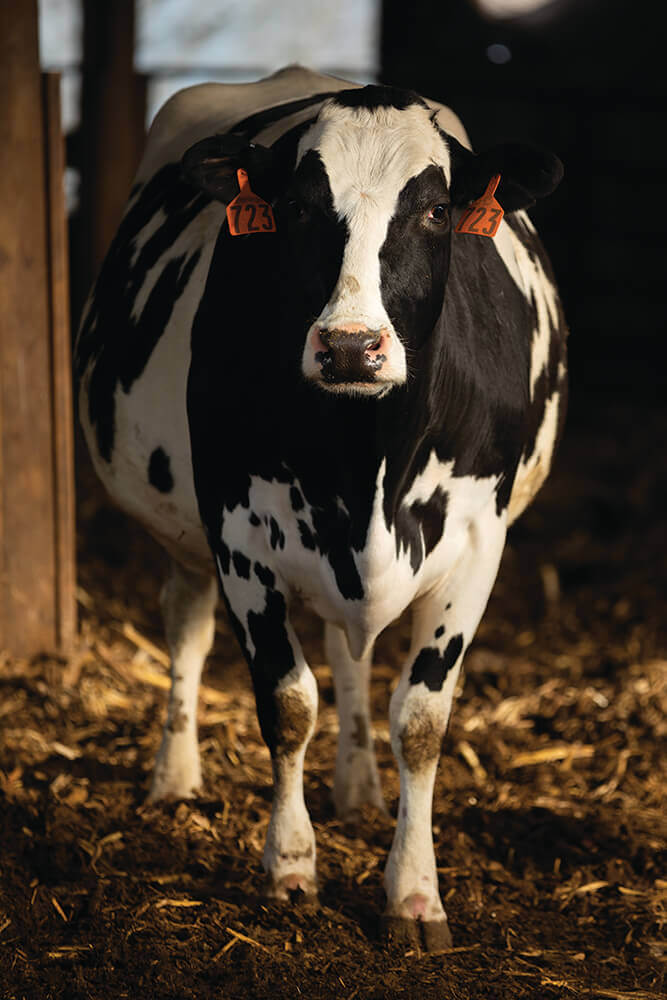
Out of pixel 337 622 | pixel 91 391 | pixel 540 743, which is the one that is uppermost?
pixel 91 391

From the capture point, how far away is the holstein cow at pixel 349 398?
2797 mm

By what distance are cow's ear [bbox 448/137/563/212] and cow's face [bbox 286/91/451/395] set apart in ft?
0.18

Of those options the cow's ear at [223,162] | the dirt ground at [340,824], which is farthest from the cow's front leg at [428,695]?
the cow's ear at [223,162]

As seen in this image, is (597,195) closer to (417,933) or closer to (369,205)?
(369,205)

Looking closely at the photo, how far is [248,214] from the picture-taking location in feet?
9.90

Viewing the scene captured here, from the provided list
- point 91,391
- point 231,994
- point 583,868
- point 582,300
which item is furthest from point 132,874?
point 582,300

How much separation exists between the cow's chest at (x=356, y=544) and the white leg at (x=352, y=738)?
714 mm

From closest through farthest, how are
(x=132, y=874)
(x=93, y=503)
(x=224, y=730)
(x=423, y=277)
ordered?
1. (x=423, y=277)
2. (x=132, y=874)
3. (x=224, y=730)
4. (x=93, y=503)

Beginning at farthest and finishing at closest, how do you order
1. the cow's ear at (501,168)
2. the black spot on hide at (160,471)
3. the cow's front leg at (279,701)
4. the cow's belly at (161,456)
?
the black spot on hide at (160,471), the cow's belly at (161,456), the cow's front leg at (279,701), the cow's ear at (501,168)

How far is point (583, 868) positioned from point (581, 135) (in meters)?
8.43

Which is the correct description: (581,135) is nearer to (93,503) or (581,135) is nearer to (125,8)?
(125,8)

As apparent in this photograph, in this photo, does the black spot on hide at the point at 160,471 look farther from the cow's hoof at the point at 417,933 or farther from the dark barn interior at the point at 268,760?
the cow's hoof at the point at 417,933

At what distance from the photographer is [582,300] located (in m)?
10.9

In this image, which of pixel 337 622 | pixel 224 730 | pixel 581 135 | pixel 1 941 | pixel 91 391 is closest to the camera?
pixel 1 941
